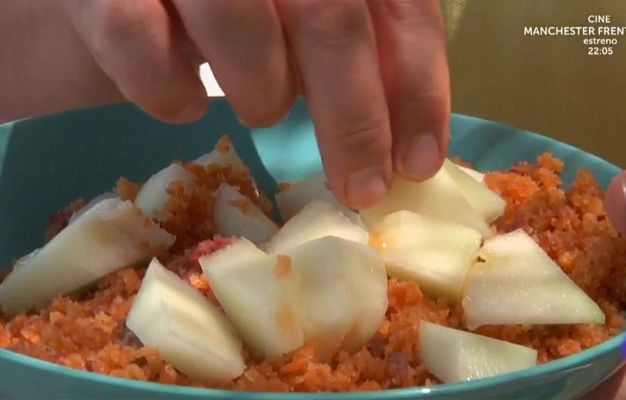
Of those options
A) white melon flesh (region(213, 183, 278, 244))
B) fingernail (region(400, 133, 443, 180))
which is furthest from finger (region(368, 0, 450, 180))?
white melon flesh (region(213, 183, 278, 244))

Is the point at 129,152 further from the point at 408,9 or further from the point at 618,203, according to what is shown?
the point at 618,203

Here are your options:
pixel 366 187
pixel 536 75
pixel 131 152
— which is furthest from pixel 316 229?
pixel 536 75

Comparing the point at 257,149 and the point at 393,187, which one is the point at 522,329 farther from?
the point at 257,149

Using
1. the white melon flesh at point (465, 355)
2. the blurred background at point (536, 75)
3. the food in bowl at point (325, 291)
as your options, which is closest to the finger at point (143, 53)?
the food in bowl at point (325, 291)

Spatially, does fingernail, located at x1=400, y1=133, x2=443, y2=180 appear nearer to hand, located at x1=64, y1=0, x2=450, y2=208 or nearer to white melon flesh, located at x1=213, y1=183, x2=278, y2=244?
hand, located at x1=64, y1=0, x2=450, y2=208

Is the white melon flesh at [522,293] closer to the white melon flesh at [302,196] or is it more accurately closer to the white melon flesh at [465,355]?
the white melon flesh at [465,355]
